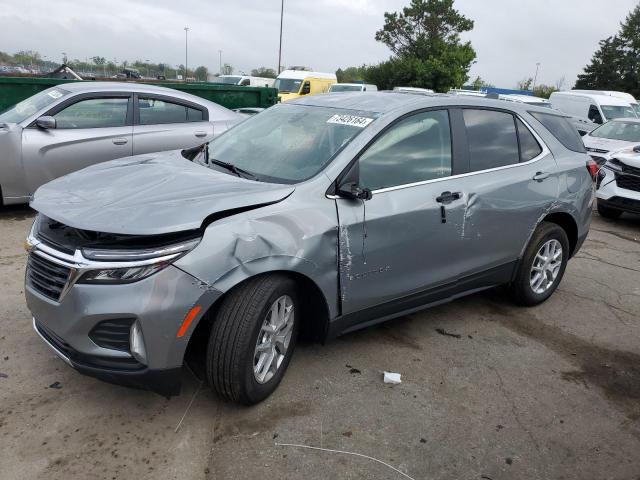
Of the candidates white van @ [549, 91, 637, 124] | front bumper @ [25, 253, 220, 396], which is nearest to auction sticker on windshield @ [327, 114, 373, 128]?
front bumper @ [25, 253, 220, 396]

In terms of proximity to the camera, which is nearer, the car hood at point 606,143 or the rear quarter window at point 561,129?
the rear quarter window at point 561,129

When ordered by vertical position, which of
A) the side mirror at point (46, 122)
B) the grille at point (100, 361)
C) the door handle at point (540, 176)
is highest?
the door handle at point (540, 176)

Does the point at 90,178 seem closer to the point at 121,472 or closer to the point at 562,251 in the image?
the point at 121,472

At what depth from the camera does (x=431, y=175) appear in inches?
146

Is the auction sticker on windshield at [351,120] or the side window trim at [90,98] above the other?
the auction sticker on windshield at [351,120]

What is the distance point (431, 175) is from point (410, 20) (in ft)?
133

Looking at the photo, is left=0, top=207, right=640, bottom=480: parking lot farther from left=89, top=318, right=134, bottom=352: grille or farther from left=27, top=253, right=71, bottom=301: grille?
left=27, top=253, right=71, bottom=301: grille

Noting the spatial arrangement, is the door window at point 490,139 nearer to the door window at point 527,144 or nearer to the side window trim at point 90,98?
the door window at point 527,144

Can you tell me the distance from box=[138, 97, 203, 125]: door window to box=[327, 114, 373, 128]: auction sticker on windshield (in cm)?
407

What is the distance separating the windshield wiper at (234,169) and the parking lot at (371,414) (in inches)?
48.6

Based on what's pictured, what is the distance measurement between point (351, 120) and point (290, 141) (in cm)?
42

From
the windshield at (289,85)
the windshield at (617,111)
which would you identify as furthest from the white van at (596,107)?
the windshield at (289,85)

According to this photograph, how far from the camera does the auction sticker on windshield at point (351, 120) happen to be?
3.50 m

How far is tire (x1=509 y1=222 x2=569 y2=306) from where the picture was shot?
4.49m
